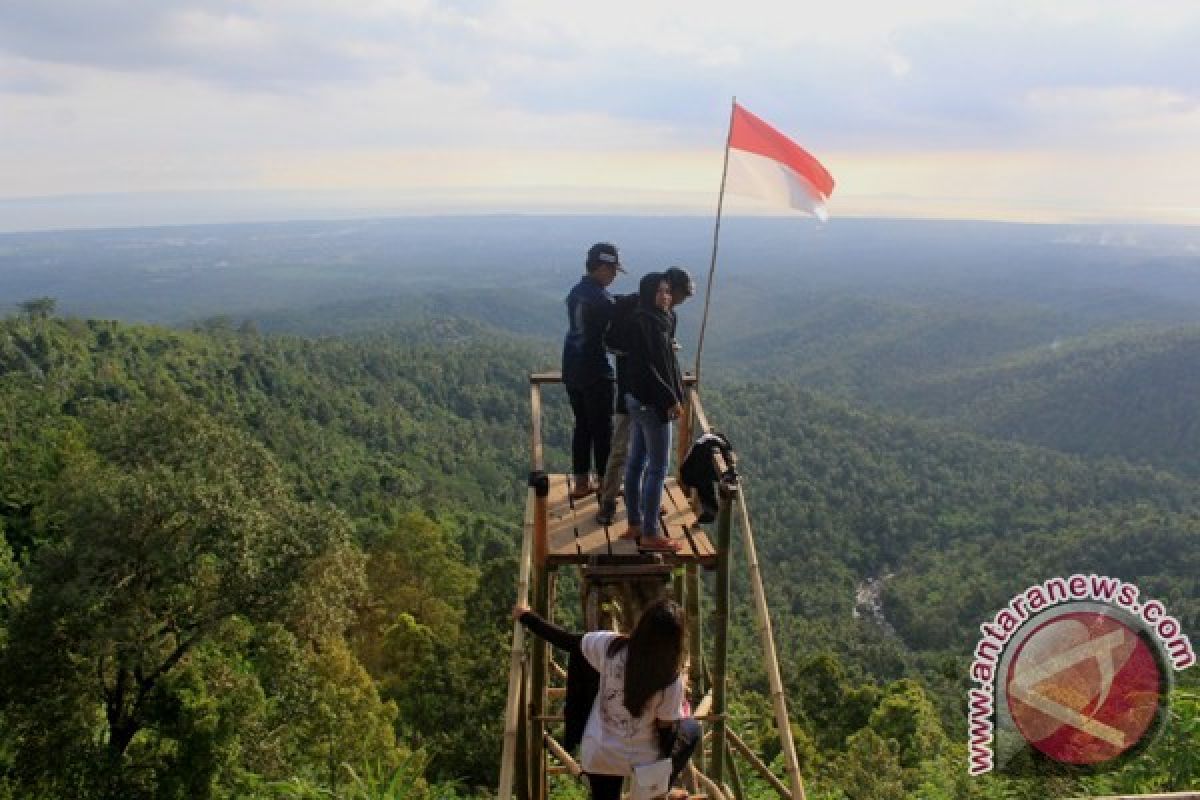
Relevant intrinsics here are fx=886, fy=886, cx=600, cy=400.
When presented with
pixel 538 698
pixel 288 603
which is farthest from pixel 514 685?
pixel 288 603

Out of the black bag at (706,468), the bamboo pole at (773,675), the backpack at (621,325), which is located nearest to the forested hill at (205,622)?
the black bag at (706,468)

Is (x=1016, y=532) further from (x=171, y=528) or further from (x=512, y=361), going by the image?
(x=171, y=528)

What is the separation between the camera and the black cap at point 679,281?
19.4 feet

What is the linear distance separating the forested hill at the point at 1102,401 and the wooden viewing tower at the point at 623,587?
140417 millimetres

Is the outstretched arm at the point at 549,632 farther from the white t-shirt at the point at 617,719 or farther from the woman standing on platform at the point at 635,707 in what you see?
the white t-shirt at the point at 617,719

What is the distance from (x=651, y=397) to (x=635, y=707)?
2.33 metres

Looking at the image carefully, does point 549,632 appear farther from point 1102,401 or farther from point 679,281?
point 1102,401

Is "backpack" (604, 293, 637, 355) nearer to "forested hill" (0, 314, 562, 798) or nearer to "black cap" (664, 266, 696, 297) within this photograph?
"black cap" (664, 266, 696, 297)

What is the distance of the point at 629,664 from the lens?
4.03 metres

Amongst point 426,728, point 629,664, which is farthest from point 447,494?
point 629,664

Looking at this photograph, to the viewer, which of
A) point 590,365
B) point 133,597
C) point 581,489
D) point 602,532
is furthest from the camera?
point 133,597

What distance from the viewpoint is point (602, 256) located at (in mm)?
6359

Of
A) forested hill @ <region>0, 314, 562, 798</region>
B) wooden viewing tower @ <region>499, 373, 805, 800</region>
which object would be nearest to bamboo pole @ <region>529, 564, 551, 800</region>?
wooden viewing tower @ <region>499, 373, 805, 800</region>

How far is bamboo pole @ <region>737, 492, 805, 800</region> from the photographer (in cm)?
473
